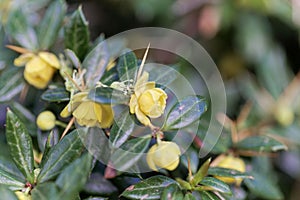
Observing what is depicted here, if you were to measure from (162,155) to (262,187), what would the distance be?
1.42ft

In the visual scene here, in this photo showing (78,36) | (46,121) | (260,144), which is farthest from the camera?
(260,144)

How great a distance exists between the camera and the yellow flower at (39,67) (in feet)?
3.77

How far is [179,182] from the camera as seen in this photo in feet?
3.30

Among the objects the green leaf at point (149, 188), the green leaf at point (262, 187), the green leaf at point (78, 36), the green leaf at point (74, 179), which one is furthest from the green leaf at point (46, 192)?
the green leaf at point (262, 187)

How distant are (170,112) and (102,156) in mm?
174

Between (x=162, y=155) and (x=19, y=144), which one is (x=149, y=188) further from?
(x=19, y=144)

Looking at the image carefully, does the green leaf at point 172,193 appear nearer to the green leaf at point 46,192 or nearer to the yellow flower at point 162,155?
the yellow flower at point 162,155

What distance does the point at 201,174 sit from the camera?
964 mm

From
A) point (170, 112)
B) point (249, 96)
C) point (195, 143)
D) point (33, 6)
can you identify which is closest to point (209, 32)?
point (249, 96)

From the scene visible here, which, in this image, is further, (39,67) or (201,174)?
(39,67)

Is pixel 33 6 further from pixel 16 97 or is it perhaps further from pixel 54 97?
pixel 54 97

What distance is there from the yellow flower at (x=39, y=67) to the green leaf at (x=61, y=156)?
29 centimetres

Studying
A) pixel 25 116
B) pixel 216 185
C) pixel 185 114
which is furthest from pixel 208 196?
pixel 25 116

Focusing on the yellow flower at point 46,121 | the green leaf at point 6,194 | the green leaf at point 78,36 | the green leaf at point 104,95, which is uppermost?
the green leaf at point 78,36
